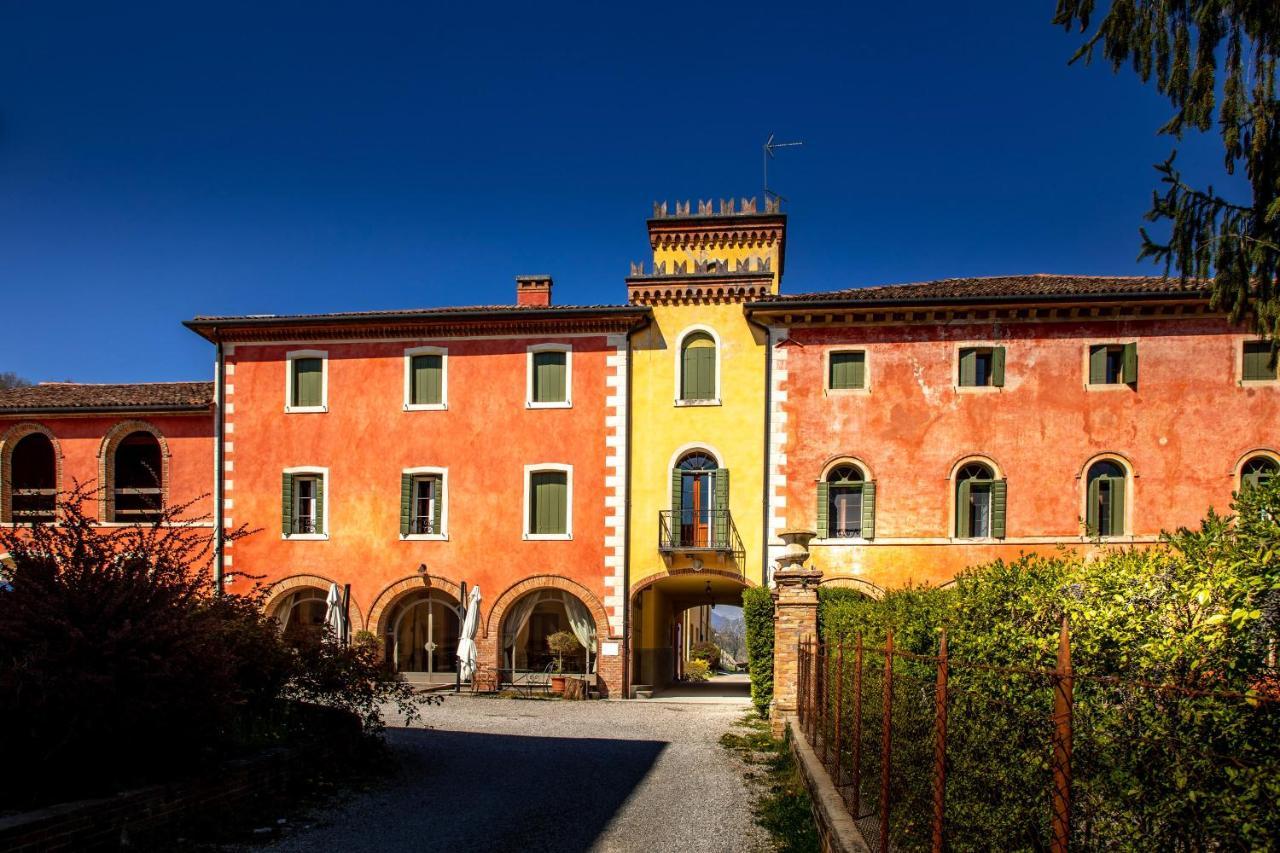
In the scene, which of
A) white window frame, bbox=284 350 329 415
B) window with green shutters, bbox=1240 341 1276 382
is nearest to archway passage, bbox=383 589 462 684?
white window frame, bbox=284 350 329 415

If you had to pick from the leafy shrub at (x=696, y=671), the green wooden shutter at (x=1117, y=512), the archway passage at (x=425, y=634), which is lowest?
the leafy shrub at (x=696, y=671)

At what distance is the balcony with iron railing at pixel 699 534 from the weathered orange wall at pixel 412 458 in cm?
155

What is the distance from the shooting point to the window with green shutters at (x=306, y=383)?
2388cm

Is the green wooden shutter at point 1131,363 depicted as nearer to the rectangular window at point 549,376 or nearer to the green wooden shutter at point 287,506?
the rectangular window at point 549,376

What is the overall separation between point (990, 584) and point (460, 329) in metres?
19.0

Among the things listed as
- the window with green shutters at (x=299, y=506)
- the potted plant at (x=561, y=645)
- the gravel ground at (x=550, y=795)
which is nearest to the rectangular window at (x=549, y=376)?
the potted plant at (x=561, y=645)

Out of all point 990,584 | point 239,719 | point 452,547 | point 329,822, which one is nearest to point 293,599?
point 452,547

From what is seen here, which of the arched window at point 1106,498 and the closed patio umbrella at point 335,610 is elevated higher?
the arched window at point 1106,498

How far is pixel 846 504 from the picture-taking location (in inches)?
865

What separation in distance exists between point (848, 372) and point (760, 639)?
6.91m

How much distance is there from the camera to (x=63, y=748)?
288 inches

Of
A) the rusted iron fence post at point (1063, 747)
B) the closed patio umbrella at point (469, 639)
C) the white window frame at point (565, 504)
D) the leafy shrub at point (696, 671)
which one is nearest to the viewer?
the rusted iron fence post at point (1063, 747)

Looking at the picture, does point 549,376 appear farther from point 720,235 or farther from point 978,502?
point 978,502

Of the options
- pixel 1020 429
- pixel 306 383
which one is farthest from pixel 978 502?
Answer: pixel 306 383
